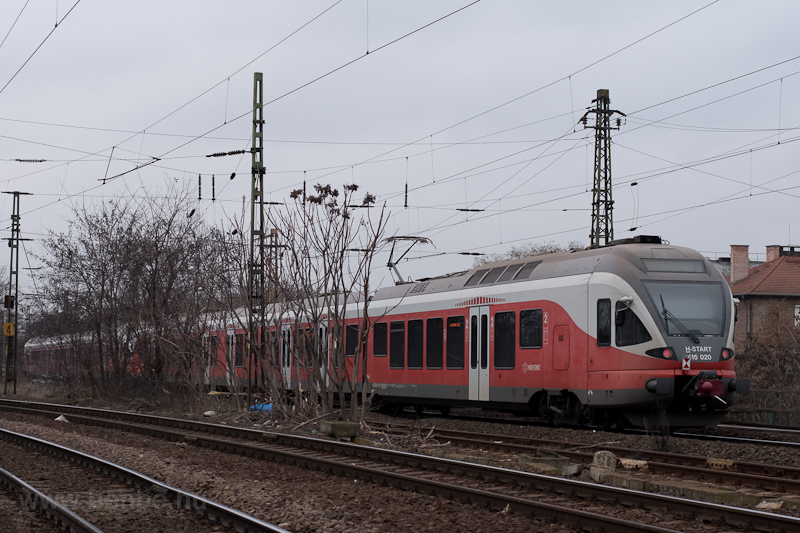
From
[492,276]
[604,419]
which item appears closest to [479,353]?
[492,276]

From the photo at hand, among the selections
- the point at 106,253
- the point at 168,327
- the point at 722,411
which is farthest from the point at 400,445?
the point at 106,253

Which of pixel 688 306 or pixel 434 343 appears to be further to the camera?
pixel 434 343

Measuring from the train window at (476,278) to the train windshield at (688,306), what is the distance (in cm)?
446

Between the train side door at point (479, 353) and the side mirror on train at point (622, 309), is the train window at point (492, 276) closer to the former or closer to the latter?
the train side door at point (479, 353)

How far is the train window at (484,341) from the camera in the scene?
17.2m

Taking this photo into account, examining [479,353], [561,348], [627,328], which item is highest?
[627,328]

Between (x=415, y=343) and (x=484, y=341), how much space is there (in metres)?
2.65

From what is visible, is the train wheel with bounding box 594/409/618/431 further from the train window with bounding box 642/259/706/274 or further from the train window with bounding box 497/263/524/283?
the train window with bounding box 497/263/524/283

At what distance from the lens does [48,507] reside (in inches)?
332

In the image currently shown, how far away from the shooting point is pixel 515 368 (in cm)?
1638

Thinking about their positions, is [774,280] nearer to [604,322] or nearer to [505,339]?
[505,339]

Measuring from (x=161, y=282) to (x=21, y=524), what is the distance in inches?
821

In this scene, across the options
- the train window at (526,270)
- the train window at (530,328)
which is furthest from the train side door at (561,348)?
the train window at (526,270)

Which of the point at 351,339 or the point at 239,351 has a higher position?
the point at 351,339
